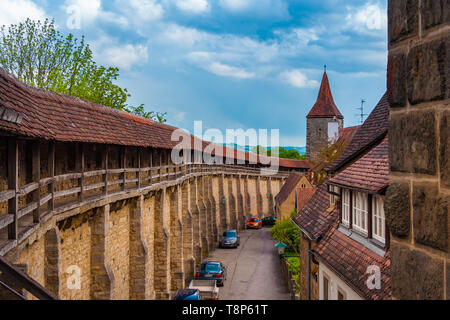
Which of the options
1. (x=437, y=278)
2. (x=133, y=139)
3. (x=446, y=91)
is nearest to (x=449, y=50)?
(x=446, y=91)

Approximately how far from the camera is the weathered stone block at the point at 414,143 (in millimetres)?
2055

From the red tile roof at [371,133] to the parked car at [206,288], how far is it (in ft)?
34.1

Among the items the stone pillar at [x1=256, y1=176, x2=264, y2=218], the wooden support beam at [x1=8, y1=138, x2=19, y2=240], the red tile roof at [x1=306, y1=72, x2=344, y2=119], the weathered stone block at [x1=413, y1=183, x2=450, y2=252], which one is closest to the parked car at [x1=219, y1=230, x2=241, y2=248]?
the stone pillar at [x1=256, y1=176, x2=264, y2=218]

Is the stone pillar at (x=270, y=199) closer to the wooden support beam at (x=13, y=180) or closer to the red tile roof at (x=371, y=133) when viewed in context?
the red tile roof at (x=371, y=133)

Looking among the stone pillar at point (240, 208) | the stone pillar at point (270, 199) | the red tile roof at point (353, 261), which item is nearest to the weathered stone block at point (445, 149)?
the red tile roof at point (353, 261)

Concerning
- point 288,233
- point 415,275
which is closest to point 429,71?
point 415,275

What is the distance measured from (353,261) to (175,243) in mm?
15042

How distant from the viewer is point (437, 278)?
6.61ft

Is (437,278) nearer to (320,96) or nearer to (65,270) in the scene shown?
(65,270)

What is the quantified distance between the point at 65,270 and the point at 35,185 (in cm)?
441

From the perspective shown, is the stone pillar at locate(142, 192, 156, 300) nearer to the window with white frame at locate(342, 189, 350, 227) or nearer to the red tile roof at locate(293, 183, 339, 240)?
the red tile roof at locate(293, 183, 339, 240)

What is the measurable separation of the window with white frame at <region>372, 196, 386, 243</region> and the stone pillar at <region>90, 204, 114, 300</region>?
287 inches
